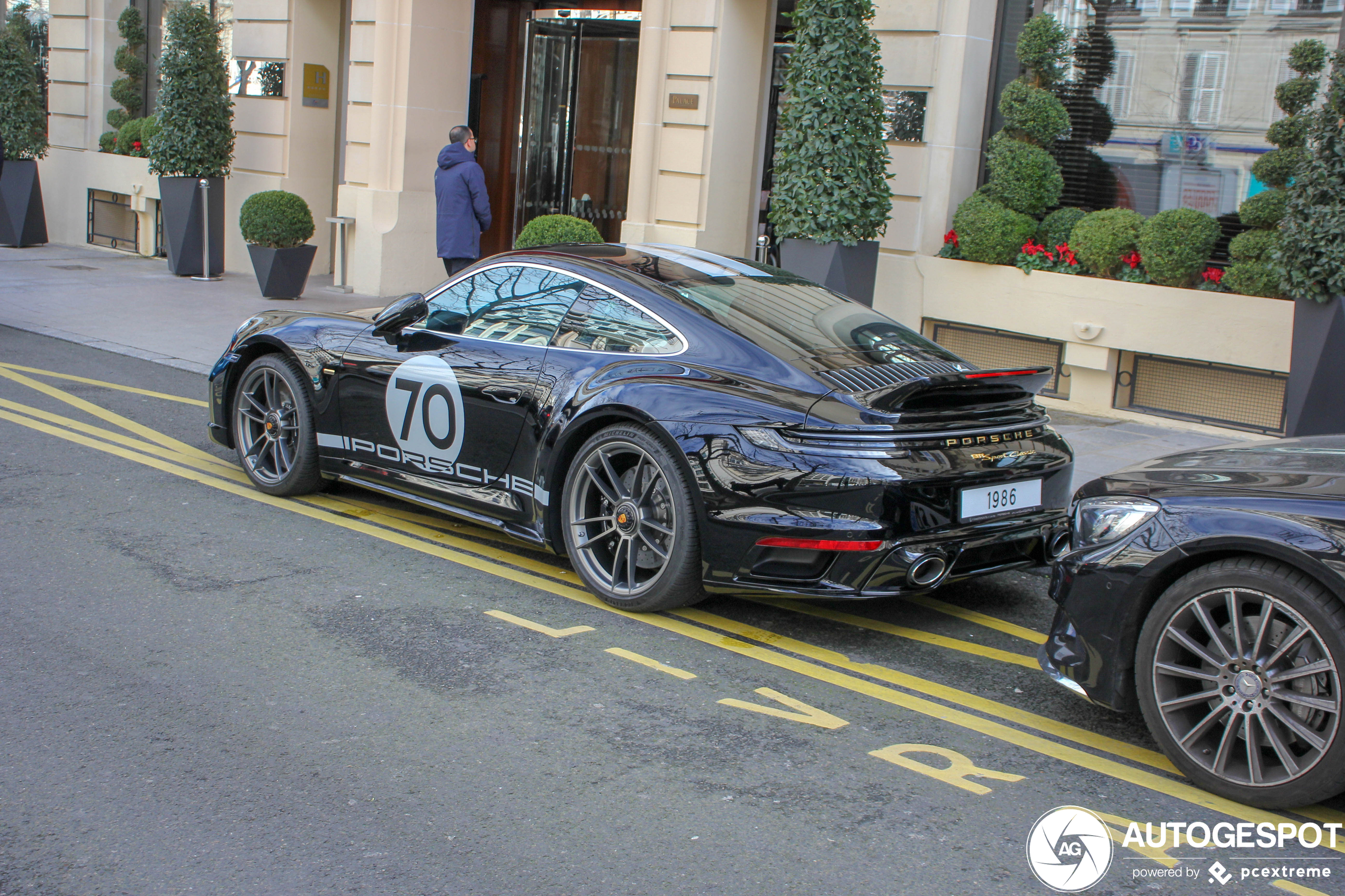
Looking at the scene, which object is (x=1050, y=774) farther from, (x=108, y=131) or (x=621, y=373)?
(x=108, y=131)

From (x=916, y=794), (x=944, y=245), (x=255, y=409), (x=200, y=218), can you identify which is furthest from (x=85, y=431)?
(x=200, y=218)

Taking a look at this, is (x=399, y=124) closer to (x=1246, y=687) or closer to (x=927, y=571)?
(x=927, y=571)

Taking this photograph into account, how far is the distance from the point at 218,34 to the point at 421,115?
3.44m

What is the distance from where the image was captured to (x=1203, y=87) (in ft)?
35.1

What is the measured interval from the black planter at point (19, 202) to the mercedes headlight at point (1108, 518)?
19076 mm

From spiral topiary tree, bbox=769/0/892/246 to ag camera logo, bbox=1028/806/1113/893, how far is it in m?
7.47

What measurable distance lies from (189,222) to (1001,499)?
565 inches

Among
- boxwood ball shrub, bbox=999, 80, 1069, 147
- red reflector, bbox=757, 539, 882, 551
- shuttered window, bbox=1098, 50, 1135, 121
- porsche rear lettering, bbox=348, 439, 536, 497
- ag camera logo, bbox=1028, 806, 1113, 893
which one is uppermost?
shuttered window, bbox=1098, 50, 1135, 121

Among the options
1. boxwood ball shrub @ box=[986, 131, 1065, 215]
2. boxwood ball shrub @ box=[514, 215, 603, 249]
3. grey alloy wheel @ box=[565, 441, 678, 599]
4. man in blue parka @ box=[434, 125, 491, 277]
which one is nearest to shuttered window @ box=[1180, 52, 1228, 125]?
boxwood ball shrub @ box=[986, 131, 1065, 215]

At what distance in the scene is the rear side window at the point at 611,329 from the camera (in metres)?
5.30

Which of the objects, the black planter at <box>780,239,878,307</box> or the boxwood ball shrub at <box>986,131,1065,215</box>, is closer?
the black planter at <box>780,239,878,307</box>

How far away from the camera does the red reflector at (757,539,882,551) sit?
4609mm

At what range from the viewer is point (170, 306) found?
14.1 metres

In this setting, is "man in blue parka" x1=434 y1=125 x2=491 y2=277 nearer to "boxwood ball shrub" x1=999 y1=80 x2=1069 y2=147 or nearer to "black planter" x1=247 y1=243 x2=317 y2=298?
"black planter" x1=247 y1=243 x2=317 y2=298
